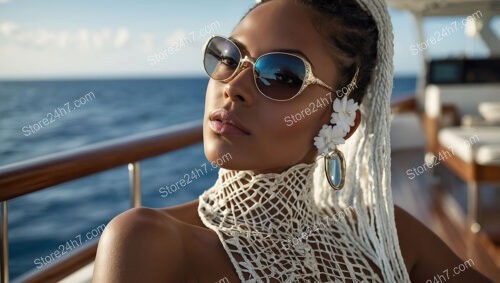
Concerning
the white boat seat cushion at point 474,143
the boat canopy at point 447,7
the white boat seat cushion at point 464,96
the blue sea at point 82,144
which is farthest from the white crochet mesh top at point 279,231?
the boat canopy at point 447,7

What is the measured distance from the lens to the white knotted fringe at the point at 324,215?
1.15 metres

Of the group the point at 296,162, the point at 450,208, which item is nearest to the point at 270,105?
the point at 296,162

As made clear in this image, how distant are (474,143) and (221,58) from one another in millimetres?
4196

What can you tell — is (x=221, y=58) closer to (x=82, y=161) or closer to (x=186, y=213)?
(x=186, y=213)

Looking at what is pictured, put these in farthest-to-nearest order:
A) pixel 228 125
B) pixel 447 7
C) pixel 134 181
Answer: pixel 447 7 → pixel 134 181 → pixel 228 125

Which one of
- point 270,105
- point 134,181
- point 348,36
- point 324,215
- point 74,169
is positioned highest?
point 348,36

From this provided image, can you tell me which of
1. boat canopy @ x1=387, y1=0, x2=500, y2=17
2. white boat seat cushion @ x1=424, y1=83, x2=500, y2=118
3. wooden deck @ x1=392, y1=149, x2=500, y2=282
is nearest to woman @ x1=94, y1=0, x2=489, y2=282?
wooden deck @ x1=392, y1=149, x2=500, y2=282

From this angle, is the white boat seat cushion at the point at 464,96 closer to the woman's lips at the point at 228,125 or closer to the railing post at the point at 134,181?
the railing post at the point at 134,181

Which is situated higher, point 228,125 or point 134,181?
point 228,125

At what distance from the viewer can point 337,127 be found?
1.27 meters

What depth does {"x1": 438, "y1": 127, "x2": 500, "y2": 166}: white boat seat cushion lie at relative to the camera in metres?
4.61

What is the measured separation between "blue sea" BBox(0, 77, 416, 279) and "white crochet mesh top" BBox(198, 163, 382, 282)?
0.47 meters

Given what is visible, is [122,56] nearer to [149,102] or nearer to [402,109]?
[149,102]

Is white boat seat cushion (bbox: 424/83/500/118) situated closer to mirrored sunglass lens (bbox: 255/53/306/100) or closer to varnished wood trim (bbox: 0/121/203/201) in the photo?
varnished wood trim (bbox: 0/121/203/201)
